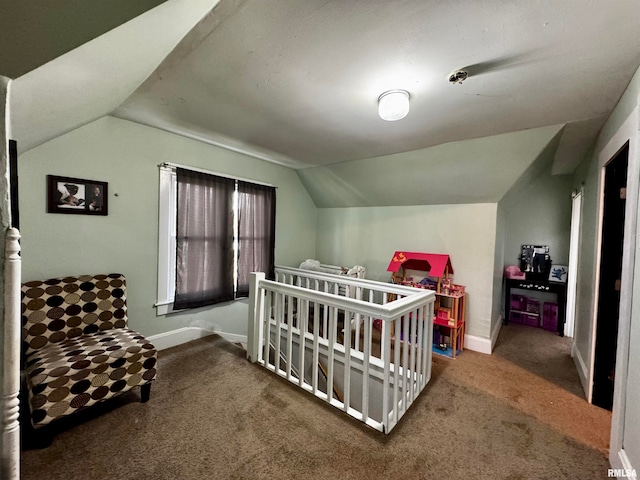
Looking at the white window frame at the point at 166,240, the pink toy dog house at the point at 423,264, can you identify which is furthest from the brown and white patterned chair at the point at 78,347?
the pink toy dog house at the point at 423,264

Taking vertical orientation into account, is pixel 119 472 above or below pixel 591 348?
below

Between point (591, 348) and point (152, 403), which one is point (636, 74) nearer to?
point (591, 348)

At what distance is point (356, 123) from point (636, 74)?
1589mm

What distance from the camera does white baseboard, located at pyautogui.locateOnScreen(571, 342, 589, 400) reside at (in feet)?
6.69

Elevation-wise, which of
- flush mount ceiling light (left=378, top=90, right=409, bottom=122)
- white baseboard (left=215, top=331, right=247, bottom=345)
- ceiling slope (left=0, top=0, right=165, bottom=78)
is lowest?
white baseboard (left=215, top=331, right=247, bottom=345)

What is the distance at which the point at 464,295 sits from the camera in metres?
2.85

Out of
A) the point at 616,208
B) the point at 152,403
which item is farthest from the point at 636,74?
the point at 152,403

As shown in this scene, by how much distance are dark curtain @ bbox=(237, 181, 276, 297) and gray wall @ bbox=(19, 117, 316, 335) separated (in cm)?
31

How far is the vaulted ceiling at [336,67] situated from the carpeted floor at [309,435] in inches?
69.0

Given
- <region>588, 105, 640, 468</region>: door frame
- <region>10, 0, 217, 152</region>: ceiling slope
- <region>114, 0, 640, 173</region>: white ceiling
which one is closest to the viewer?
<region>10, 0, 217, 152</region>: ceiling slope

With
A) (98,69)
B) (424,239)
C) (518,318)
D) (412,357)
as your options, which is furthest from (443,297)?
(98,69)

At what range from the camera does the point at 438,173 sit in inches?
110

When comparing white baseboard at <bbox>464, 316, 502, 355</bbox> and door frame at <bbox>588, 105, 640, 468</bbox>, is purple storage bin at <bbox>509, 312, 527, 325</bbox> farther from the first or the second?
door frame at <bbox>588, 105, 640, 468</bbox>

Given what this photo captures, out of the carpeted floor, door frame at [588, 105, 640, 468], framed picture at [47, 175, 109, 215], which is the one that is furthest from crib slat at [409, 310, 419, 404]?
framed picture at [47, 175, 109, 215]
